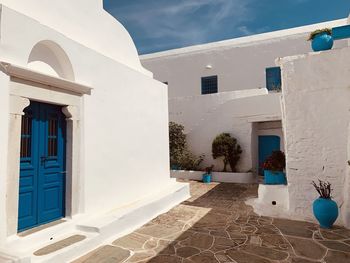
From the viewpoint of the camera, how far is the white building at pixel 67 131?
3.74 m

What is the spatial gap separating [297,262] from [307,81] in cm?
410

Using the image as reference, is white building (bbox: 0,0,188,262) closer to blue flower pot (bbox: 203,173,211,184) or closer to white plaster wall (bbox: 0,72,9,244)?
white plaster wall (bbox: 0,72,9,244)

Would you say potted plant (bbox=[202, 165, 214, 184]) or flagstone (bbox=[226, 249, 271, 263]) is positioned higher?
potted plant (bbox=[202, 165, 214, 184])

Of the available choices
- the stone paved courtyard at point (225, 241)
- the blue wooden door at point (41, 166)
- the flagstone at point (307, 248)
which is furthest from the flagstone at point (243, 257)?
the blue wooden door at point (41, 166)

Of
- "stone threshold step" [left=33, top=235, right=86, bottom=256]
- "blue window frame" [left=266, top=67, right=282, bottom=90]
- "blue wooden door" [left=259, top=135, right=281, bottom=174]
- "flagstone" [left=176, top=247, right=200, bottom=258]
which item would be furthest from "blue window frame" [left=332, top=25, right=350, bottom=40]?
"blue window frame" [left=266, top=67, right=282, bottom=90]

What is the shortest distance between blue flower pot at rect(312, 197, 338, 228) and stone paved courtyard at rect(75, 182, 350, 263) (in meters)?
0.19

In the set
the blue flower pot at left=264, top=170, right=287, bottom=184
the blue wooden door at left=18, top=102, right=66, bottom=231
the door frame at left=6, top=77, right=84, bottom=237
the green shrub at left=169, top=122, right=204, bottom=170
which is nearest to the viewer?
the door frame at left=6, top=77, right=84, bottom=237

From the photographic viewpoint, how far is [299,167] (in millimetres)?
6152

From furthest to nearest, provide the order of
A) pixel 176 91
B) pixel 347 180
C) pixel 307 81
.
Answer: pixel 176 91 → pixel 307 81 → pixel 347 180

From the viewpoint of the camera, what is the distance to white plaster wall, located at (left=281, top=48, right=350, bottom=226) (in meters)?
5.69

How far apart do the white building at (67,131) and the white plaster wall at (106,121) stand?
2 cm

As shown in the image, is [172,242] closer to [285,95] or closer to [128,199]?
[128,199]

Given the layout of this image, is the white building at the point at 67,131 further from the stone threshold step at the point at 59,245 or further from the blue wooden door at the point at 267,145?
the blue wooden door at the point at 267,145

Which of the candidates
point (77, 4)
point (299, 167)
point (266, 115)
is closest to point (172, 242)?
point (299, 167)
